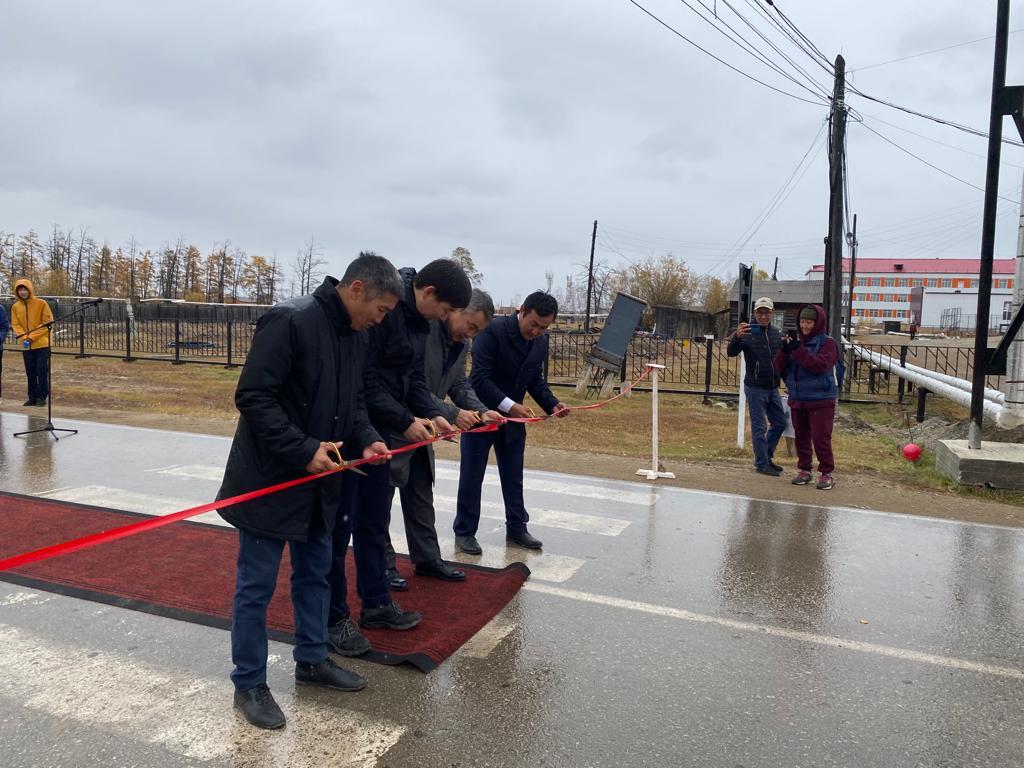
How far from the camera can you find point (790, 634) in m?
4.11

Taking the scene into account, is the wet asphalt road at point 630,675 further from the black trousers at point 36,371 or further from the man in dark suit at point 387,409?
the black trousers at point 36,371

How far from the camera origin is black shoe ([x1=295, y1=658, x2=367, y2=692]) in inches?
131

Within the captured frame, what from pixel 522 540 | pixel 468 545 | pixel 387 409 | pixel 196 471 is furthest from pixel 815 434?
pixel 196 471

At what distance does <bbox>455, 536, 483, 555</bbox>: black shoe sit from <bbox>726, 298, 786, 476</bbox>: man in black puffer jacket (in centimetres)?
448

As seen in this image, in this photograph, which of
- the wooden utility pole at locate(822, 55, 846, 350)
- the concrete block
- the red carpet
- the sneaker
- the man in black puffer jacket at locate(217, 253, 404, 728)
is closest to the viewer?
the man in black puffer jacket at locate(217, 253, 404, 728)

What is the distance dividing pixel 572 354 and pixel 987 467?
2241 cm

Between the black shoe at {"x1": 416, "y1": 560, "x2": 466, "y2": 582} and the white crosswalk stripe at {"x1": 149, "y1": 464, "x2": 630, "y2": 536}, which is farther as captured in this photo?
the white crosswalk stripe at {"x1": 149, "y1": 464, "x2": 630, "y2": 536}

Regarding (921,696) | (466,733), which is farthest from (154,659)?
(921,696)

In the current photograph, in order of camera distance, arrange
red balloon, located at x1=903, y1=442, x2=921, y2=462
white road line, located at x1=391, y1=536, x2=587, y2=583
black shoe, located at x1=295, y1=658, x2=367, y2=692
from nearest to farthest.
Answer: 1. black shoe, located at x1=295, y1=658, x2=367, y2=692
2. white road line, located at x1=391, y1=536, x2=587, y2=583
3. red balloon, located at x1=903, y1=442, x2=921, y2=462

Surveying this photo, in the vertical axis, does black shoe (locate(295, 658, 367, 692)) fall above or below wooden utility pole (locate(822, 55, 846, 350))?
below

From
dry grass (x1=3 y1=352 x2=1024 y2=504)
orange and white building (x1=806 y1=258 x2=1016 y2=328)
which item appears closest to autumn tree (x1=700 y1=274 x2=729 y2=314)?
orange and white building (x1=806 y1=258 x2=1016 y2=328)

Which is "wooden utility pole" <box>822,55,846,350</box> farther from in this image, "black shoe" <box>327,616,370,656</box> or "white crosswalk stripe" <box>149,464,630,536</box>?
"black shoe" <box>327,616,370,656</box>

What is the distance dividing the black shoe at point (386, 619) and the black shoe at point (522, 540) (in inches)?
66.1

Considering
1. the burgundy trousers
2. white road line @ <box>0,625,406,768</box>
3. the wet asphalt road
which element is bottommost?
white road line @ <box>0,625,406,768</box>
